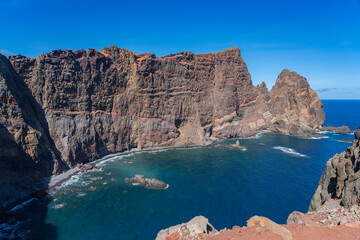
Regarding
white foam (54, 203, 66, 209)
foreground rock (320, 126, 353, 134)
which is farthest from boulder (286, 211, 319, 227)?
foreground rock (320, 126, 353, 134)

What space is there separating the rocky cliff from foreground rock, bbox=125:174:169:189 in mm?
21815

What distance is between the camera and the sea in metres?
36.8

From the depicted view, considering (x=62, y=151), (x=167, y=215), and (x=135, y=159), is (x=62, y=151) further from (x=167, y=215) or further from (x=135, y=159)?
(x=167, y=215)

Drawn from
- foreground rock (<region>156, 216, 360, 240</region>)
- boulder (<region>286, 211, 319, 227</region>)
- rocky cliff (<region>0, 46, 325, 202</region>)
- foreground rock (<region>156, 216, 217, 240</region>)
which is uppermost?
rocky cliff (<region>0, 46, 325, 202</region>)

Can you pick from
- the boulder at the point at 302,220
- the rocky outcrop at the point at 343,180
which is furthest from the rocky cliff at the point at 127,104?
the rocky outcrop at the point at 343,180

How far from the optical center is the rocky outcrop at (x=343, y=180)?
833 inches

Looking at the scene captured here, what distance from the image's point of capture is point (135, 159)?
73.6m

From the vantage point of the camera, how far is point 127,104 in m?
84.3

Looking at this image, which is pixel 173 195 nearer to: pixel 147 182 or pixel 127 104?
pixel 147 182

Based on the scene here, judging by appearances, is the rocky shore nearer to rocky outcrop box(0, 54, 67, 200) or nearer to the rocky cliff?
rocky outcrop box(0, 54, 67, 200)

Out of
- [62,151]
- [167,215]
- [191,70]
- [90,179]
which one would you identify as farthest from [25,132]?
[191,70]

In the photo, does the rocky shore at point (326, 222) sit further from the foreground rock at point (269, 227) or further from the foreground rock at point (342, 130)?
the foreground rock at point (342, 130)

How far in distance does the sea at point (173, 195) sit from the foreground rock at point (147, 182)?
1774mm

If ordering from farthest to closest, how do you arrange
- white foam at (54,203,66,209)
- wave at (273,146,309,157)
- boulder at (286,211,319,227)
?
wave at (273,146,309,157), white foam at (54,203,66,209), boulder at (286,211,319,227)
